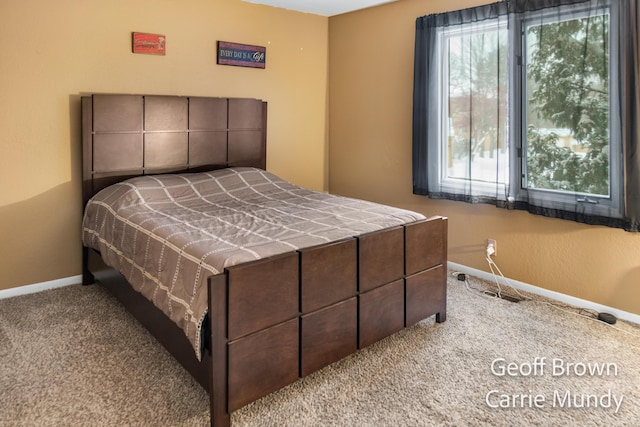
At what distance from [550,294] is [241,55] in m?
3.12

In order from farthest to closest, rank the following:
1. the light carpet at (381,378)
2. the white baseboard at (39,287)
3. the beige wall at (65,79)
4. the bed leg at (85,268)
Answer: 1. the bed leg at (85,268)
2. the white baseboard at (39,287)
3. the beige wall at (65,79)
4. the light carpet at (381,378)

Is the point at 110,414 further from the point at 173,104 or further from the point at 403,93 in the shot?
the point at 403,93

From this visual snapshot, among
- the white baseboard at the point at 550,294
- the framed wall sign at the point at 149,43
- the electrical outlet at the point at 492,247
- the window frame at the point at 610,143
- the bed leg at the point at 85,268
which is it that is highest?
the framed wall sign at the point at 149,43

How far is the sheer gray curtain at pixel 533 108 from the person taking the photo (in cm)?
267

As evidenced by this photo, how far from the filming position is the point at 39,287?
10.6 feet

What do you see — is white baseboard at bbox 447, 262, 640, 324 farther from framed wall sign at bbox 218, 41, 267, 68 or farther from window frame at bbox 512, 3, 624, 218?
framed wall sign at bbox 218, 41, 267, 68

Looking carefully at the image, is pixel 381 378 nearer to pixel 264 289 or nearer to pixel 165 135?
pixel 264 289

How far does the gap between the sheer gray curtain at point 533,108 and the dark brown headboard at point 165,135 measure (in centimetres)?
148

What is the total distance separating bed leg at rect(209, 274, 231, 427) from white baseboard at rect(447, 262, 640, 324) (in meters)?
2.39

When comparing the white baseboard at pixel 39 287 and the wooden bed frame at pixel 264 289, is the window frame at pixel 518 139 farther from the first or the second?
the white baseboard at pixel 39 287

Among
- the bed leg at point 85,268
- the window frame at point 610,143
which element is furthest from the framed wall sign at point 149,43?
the window frame at point 610,143

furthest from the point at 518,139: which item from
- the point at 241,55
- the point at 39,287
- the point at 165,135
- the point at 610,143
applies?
the point at 39,287

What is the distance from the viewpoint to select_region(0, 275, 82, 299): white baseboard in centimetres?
312

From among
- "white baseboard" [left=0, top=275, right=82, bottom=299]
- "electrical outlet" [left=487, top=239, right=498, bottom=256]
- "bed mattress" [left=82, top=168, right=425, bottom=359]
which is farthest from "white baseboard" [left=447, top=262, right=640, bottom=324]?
"white baseboard" [left=0, top=275, right=82, bottom=299]
